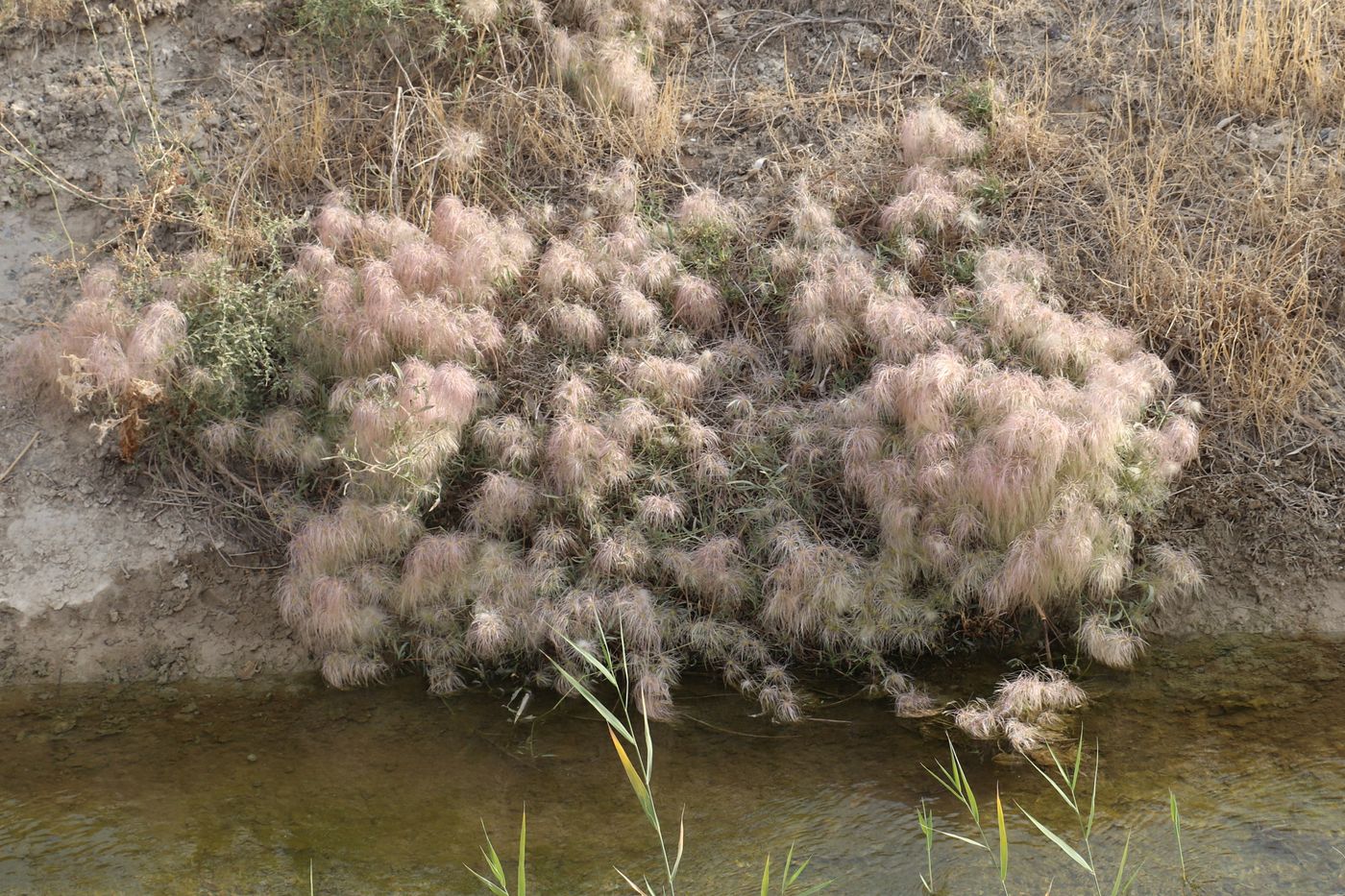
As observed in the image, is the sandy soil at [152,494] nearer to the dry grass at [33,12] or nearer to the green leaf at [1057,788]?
the dry grass at [33,12]

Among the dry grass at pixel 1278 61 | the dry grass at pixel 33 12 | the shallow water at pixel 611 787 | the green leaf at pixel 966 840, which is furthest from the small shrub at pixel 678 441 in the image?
the dry grass at pixel 33 12

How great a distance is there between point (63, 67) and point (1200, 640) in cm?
589

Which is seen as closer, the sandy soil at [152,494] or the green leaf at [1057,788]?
the green leaf at [1057,788]

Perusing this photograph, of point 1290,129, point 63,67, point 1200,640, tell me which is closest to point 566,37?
point 63,67

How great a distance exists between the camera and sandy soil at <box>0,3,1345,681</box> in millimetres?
4719

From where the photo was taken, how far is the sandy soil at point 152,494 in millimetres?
4719

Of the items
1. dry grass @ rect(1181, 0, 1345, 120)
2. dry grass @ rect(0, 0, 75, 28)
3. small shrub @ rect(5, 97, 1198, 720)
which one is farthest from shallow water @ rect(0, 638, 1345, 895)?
dry grass @ rect(0, 0, 75, 28)

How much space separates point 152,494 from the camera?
5.11 metres

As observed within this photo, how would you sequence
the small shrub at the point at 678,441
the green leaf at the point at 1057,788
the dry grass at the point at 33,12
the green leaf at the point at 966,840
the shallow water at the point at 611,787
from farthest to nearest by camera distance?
the dry grass at the point at 33,12 → the small shrub at the point at 678,441 → the shallow water at the point at 611,787 → the green leaf at the point at 966,840 → the green leaf at the point at 1057,788

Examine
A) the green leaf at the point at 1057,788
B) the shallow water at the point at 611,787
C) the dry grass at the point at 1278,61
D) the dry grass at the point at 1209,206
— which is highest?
the dry grass at the point at 1278,61

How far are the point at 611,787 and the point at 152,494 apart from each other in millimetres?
2465

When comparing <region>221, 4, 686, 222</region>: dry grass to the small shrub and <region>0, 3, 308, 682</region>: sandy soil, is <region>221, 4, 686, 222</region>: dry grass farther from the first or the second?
the small shrub

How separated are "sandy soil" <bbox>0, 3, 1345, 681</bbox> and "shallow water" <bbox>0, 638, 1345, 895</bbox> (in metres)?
0.22

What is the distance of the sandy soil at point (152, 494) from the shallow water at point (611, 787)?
22cm
